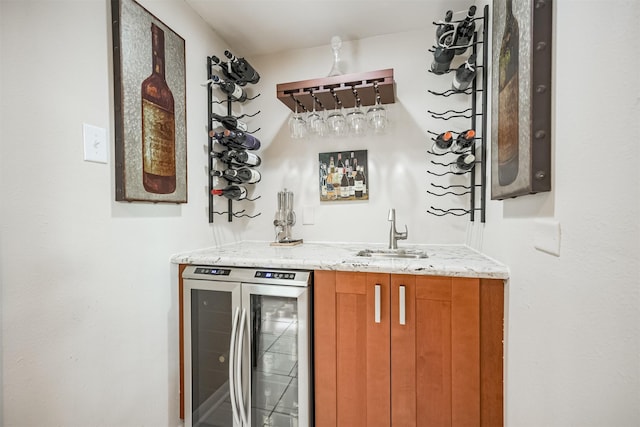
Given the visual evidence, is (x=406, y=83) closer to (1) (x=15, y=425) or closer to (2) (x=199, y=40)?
(2) (x=199, y=40)

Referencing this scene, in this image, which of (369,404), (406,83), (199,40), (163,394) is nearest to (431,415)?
(369,404)

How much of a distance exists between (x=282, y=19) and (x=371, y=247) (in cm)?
163

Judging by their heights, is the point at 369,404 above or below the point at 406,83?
below

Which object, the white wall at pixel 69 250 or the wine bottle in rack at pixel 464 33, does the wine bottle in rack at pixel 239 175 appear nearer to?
the white wall at pixel 69 250

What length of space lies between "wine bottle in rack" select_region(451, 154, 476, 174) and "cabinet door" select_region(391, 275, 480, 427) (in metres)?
0.70

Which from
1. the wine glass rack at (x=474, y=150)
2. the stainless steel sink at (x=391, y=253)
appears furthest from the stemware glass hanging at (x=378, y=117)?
the stainless steel sink at (x=391, y=253)

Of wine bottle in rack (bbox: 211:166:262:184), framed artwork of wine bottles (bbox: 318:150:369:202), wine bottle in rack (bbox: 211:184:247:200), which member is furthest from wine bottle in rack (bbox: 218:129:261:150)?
framed artwork of wine bottles (bbox: 318:150:369:202)

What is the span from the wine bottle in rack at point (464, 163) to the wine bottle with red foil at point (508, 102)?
0.38 m

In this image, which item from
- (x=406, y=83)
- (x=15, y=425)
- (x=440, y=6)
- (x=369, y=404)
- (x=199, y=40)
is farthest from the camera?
(x=406, y=83)

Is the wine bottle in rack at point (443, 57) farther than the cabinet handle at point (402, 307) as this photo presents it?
Yes

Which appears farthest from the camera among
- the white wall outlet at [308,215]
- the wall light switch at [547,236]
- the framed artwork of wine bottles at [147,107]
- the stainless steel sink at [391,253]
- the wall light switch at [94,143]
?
the white wall outlet at [308,215]

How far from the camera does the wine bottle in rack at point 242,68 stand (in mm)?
1756

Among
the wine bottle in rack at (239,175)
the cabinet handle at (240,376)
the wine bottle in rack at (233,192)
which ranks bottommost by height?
the cabinet handle at (240,376)

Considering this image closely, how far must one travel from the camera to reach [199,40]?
1718 millimetres
